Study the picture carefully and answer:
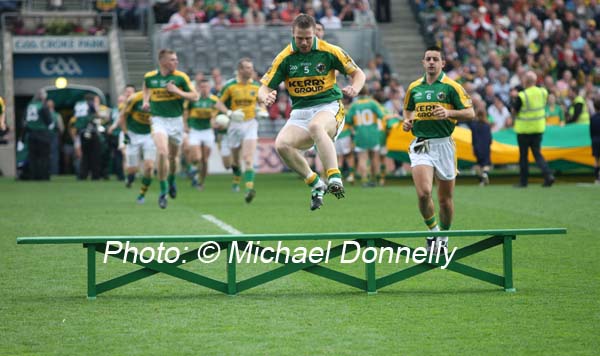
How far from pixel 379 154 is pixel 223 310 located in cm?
1713

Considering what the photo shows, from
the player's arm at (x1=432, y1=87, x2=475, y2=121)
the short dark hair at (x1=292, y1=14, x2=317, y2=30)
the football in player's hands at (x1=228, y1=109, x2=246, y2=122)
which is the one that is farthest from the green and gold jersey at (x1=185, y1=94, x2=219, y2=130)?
the short dark hair at (x1=292, y1=14, x2=317, y2=30)

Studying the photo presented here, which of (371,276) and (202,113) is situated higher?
(371,276)

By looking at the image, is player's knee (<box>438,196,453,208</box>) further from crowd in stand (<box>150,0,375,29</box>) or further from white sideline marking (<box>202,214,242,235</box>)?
crowd in stand (<box>150,0,375,29</box>)

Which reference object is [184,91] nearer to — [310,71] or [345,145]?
[310,71]

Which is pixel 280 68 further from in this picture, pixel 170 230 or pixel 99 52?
pixel 99 52

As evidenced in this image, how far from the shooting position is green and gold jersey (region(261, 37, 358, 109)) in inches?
405

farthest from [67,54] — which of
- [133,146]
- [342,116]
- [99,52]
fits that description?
[342,116]

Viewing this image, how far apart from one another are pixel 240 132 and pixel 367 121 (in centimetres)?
427

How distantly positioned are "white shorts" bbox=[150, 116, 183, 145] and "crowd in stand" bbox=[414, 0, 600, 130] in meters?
12.9

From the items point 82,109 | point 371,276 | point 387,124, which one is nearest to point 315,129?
point 371,276

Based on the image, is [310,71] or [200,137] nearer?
[310,71]

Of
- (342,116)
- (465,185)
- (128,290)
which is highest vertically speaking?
(342,116)

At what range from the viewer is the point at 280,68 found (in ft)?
33.8

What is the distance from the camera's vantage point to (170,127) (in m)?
17.1
